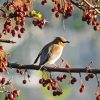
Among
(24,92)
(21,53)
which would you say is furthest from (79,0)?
(21,53)

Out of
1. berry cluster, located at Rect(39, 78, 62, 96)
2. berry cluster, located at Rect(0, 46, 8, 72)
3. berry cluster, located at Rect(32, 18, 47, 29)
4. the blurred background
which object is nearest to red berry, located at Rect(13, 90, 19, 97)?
berry cluster, located at Rect(39, 78, 62, 96)

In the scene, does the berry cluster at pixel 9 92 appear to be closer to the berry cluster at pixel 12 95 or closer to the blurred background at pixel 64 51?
the berry cluster at pixel 12 95

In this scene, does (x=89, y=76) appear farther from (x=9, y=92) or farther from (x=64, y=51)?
(x=64, y=51)

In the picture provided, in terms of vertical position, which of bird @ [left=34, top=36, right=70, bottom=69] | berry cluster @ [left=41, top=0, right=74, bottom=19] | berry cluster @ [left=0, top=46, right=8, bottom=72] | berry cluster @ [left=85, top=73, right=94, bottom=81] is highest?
berry cluster @ [left=41, top=0, right=74, bottom=19]

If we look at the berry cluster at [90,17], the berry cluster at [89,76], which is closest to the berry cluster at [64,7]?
the berry cluster at [90,17]

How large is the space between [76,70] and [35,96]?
114 ft

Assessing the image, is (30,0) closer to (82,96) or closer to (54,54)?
(54,54)

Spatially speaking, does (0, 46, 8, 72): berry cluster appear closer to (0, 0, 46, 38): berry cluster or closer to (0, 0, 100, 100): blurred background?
(0, 0, 46, 38): berry cluster

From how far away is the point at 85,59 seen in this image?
143ft

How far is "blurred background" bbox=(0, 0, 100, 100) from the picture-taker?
130 feet

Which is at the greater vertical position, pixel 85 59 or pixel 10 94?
pixel 10 94

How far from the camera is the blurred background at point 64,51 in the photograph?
39516 millimetres

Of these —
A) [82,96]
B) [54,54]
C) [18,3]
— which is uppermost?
[18,3]

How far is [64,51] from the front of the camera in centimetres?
4550
